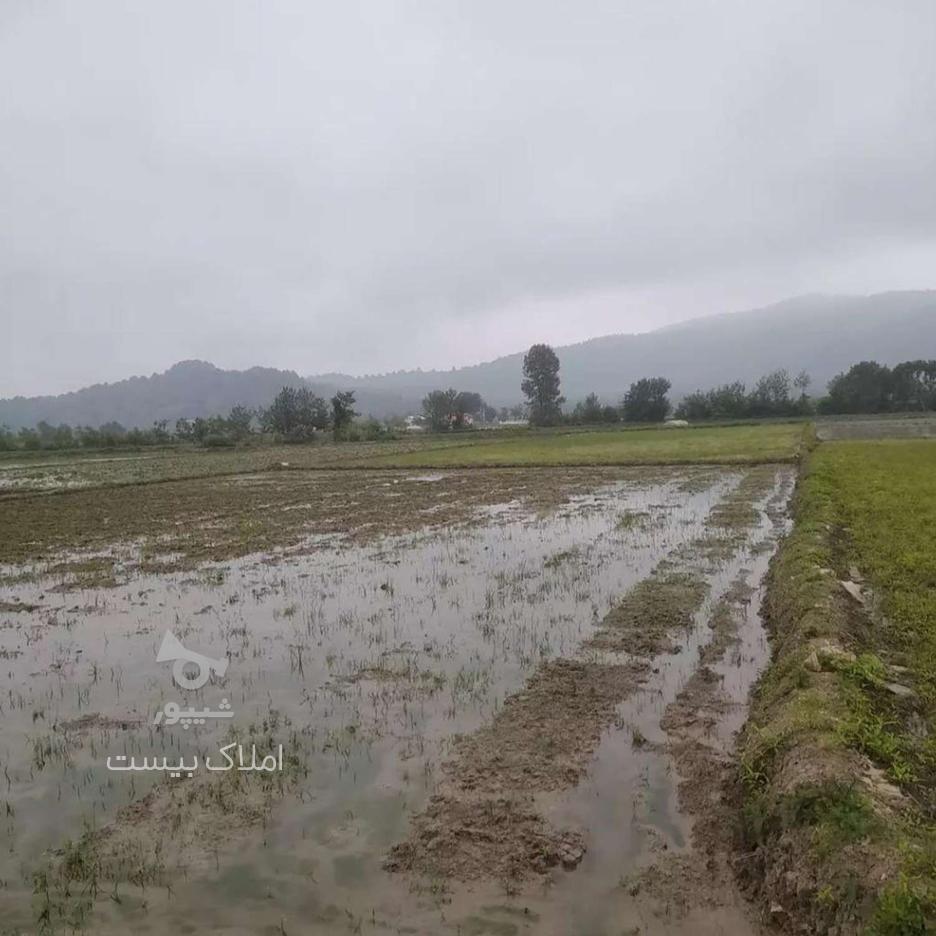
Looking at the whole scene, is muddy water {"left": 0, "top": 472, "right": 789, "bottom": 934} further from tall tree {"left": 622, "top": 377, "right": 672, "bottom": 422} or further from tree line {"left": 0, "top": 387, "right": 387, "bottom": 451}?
tall tree {"left": 622, "top": 377, "right": 672, "bottom": 422}

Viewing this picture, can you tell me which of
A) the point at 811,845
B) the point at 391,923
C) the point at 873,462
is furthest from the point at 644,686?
the point at 873,462

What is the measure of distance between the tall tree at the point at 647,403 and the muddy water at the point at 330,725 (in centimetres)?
5859

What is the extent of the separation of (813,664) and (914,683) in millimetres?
794

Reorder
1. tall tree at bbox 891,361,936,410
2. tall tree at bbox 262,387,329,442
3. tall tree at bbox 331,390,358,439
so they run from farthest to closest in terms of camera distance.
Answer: tall tree at bbox 262,387,329,442 < tall tree at bbox 891,361,936,410 < tall tree at bbox 331,390,358,439

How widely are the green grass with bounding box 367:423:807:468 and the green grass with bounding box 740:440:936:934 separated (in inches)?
801

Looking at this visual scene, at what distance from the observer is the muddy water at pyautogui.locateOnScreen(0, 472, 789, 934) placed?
12.2 feet

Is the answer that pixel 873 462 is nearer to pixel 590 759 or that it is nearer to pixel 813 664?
pixel 813 664

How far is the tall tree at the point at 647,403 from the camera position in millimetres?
69000

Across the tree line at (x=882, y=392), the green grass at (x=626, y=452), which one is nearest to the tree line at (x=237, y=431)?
the green grass at (x=626, y=452)

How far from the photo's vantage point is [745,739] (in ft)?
17.2

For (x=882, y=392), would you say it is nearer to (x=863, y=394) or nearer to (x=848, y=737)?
(x=863, y=394)

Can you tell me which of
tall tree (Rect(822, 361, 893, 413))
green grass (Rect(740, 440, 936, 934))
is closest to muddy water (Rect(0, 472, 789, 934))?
green grass (Rect(740, 440, 936, 934))

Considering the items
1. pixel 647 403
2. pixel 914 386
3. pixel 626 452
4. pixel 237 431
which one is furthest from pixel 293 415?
pixel 914 386

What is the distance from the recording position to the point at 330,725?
575cm
